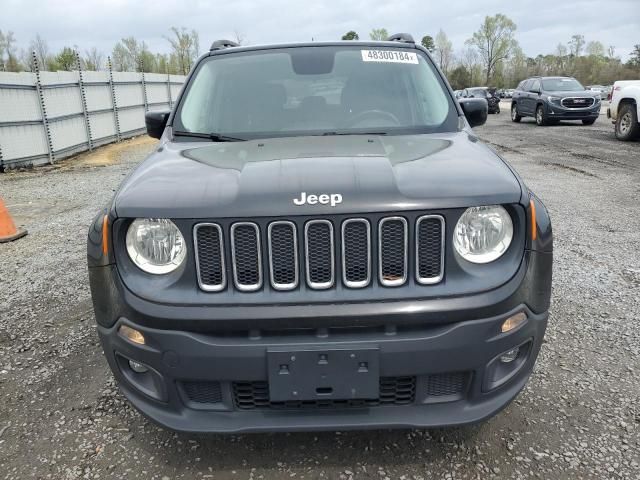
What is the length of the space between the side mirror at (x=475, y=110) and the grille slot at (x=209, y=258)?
2.19m

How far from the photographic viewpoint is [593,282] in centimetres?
432

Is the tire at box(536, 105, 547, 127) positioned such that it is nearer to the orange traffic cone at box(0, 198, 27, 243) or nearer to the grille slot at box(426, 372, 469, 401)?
the orange traffic cone at box(0, 198, 27, 243)

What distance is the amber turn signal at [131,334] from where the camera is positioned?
6.52 feet

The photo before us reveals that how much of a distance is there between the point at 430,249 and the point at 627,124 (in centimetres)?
1430

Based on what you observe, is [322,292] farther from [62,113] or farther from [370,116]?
[62,113]

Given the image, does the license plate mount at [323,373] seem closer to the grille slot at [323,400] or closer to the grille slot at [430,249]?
the grille slot at [323,400]

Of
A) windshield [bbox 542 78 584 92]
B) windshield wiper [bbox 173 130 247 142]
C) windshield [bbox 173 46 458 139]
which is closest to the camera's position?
windshield wiper [bbox 173 130 247 142]

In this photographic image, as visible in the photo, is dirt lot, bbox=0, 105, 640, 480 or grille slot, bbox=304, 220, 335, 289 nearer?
grille slot, bbox=304, 220, 335, 289

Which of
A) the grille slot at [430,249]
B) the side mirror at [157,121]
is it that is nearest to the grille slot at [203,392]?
the grille slot at [430,249]

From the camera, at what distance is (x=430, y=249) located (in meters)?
1.94

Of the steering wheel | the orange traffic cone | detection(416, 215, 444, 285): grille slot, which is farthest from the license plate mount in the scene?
the orange traffic cone

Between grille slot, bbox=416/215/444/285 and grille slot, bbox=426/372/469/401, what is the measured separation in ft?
1.23

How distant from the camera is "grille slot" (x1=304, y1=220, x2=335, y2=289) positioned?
6.26ft

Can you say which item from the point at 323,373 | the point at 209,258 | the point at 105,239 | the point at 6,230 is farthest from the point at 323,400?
the point at 6,230
